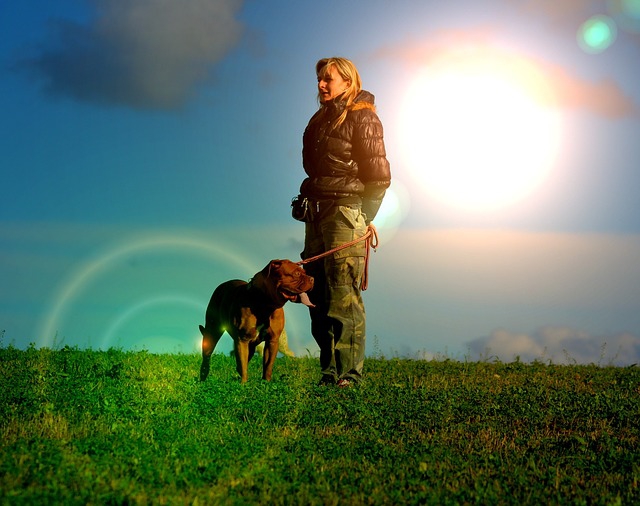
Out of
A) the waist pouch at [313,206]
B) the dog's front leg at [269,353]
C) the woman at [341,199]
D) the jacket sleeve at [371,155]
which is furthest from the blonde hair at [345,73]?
the dog's front leg at [269,353]

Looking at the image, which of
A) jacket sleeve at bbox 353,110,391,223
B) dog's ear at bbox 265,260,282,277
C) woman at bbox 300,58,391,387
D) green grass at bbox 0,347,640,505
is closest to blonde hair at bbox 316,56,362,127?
woman at bbox 300,58,391,387

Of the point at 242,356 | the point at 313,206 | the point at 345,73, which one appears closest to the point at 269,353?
the point at 242,356

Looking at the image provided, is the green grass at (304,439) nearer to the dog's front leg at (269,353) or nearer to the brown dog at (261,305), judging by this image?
the dog's front leg at (269,353)

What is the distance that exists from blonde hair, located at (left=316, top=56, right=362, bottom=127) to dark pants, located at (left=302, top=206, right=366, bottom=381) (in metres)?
1.51

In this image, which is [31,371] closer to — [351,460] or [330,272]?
[330,272]

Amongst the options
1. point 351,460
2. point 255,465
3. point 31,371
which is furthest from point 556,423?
point 31,371

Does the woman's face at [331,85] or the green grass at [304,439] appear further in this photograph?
the woman's face at [331,85]

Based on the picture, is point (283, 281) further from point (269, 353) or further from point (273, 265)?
point (269, 353)

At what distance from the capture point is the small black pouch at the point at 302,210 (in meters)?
11.6

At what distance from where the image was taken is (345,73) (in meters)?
11.6

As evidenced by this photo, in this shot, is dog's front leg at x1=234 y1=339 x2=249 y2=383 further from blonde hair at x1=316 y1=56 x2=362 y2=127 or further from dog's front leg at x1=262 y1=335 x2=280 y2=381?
blonde hair at x1=316 y1=56 x2=362 y2=127

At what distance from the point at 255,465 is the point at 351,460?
0.97m

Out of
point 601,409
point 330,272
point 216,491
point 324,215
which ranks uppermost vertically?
point 324,215

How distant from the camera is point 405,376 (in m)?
13.8
